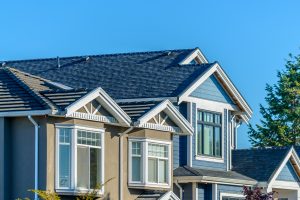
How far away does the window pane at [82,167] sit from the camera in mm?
34406

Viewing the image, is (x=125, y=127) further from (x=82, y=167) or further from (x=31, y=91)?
(x=31, y=91)

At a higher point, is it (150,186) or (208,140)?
(208,140)

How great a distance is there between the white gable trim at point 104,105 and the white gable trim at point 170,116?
2.80ft

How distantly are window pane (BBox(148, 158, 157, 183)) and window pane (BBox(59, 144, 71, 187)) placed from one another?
4633 mm

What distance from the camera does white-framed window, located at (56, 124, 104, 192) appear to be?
111ft

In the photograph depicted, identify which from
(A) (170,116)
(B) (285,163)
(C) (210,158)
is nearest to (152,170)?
(A) (170,116)

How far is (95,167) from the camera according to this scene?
35281mm

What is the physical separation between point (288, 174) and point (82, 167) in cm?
1349

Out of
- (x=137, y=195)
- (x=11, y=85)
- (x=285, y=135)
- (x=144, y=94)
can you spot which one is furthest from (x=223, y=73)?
(x=285, y=135)

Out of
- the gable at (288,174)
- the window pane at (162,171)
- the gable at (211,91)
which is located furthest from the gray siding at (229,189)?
the window pane at (162,171)

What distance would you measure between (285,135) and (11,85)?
30.8m

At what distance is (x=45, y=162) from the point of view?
33.4 m

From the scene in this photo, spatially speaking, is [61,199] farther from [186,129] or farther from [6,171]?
[186,129]

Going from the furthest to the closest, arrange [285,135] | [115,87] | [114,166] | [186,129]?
[285,135]
[115,87]
[186,129]
[114,166]
